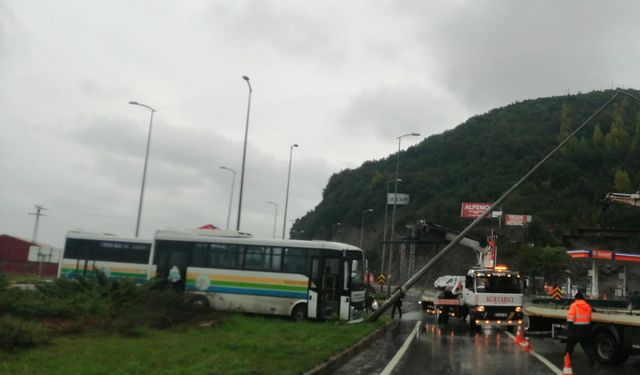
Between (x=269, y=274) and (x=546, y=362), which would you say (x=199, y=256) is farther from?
(x=546, y=362)

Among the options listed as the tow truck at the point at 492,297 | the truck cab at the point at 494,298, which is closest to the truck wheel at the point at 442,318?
the tow truck at the point at 492,297

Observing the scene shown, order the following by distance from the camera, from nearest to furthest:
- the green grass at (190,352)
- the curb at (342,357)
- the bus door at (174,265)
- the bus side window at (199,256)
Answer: the green grass at (190,352)
the curb at (342,357)
the bus side window at (199,256)
the bus door at (174,265)

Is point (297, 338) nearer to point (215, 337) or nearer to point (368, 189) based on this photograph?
point (215, 337)

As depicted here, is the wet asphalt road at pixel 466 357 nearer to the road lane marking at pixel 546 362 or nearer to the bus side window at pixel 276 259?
the road lane marking at pixel 546 362

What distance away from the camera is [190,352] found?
11703 millimetres

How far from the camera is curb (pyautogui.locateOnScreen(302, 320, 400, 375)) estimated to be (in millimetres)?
10314

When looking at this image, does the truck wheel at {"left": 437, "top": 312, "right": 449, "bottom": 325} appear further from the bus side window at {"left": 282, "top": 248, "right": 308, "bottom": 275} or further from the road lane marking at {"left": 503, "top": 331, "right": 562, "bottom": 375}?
the road lane marking at {"left": 503, "top": 331, "right": 562, "bottom": 375}

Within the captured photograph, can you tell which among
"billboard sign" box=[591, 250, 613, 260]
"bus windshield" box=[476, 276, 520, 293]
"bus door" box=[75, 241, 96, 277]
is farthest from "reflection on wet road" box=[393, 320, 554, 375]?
"billboard sign" box=[591, 250, 613, 260]

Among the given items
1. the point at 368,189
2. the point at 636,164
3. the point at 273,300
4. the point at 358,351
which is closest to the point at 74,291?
the point at 273,300

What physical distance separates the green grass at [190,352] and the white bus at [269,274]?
3675 millimetres

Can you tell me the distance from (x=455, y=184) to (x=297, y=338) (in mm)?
99695

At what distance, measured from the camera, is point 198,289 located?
22594 mm

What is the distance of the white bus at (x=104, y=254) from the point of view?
85.1ft

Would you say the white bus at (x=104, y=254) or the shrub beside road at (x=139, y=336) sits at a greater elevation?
the white bus at (x=104, y=254)
